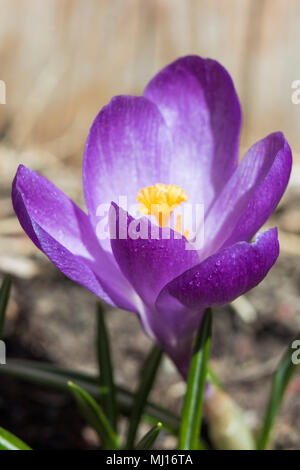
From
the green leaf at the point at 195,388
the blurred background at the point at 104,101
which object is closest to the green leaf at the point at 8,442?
the green leaf at the point at 195,388

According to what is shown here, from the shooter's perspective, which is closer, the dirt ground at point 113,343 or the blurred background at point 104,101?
the dirt ground at point 113,343

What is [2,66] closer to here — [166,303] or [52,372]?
[52,372]

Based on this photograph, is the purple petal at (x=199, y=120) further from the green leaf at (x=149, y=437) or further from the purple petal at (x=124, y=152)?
the green leaf at (x=149, y=437)

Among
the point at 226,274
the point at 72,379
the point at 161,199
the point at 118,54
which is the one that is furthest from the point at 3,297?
the point at 118,54

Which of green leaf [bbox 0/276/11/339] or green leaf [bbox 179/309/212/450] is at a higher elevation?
green leaf [bbox 0/276/11/339]

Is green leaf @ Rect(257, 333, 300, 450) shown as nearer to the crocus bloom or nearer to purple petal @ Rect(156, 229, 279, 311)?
the crocus bloom

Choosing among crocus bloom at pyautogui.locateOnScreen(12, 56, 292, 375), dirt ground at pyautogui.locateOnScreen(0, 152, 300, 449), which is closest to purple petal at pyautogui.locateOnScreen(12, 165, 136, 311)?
crocus bloom at pyautogui.locateOnScreen(12, 56, 292, 375)
